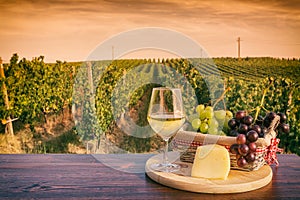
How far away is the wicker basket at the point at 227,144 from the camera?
1540 mm

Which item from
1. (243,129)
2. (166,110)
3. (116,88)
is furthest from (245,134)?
(116,88)

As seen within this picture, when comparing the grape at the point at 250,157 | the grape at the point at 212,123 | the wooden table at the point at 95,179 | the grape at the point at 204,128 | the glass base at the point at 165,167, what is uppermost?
the grape at the point at 212,123

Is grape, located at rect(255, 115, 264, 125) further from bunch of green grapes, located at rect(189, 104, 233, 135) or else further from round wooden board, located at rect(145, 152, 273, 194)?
round wooden board, located at rect(145, 152, 273, 194)

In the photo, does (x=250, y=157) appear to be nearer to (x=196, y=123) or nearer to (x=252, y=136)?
(x=252, y=136)

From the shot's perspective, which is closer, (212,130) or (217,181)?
(217,181)

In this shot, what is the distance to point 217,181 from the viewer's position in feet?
4.60

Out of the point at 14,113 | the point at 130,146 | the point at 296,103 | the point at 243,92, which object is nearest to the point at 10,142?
the point at 14,113

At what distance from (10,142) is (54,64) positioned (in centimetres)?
113

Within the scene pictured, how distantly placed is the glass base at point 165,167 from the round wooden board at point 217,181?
0.07 ft

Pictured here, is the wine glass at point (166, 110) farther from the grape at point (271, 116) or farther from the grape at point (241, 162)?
the grape at point (271, 116)

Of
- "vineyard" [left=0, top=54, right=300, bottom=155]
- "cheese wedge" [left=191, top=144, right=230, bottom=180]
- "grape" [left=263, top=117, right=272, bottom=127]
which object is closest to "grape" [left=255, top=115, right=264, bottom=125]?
"grape" [left=263, top=117, right=272, bottom=127]

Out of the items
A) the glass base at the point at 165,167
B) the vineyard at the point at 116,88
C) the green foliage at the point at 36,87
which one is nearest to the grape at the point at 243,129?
the glass base at the point at 165,167

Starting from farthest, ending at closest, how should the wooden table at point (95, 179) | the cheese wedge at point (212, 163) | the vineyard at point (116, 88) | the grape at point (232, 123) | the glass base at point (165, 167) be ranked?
1. the vineyard at point (116, 88)
2. the grape at point (232, 123)
3. the glass base at point (165, 167)
4. the cheese wedge at point (212, 163)
5. the wooden table at point (95, 179)

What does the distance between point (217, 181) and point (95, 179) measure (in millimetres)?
404
